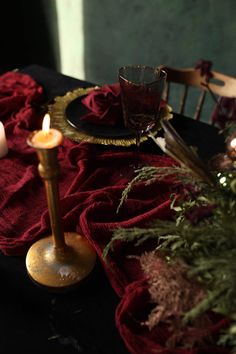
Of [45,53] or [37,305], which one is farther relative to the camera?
[45,53]

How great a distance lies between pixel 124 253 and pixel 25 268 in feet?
0.54

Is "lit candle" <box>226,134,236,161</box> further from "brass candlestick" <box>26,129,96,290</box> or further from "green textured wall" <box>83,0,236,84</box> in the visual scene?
"green textured wall" <box>83,0,236,84</box>

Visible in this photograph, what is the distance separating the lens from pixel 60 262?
52 cm

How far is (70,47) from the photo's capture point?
88.8 inches

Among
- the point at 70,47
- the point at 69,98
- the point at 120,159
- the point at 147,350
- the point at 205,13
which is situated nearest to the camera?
the point at 147,350

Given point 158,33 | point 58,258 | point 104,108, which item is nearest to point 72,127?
point 104,108

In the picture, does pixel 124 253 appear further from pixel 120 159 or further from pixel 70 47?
pixel 70 47

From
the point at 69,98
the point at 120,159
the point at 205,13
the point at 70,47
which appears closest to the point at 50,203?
the point at 120,159

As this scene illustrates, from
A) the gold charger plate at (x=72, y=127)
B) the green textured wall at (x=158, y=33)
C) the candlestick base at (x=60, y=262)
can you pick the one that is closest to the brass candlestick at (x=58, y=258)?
the candlestick base at (x=60, y=262)

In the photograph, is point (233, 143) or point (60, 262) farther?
point (233, 143)

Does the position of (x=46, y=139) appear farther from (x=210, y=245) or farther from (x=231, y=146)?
(x=231, y=146)

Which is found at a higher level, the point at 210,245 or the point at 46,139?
the point at 46,139

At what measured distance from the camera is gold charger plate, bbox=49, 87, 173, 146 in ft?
2.60

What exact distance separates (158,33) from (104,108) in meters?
1.21
